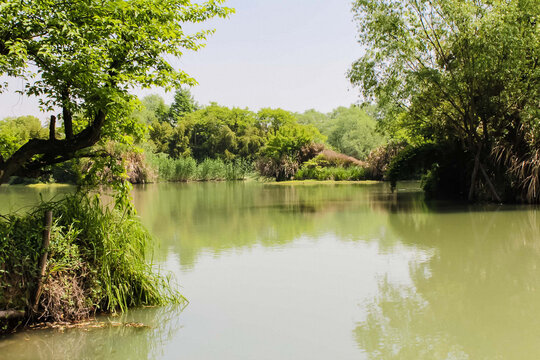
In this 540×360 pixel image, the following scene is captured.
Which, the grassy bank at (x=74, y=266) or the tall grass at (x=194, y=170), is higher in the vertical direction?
the tall grass at (x=194, y=170)

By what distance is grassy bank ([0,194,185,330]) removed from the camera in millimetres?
5102

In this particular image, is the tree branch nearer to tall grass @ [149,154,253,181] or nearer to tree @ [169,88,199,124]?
tall grass @ [149,154,253,181]

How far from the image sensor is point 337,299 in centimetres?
625

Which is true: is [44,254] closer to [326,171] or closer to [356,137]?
[326,171]

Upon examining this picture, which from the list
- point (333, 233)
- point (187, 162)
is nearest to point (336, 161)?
point (187, 162)

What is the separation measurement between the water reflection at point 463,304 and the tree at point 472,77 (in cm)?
646

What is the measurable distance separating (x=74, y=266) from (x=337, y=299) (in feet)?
10.4

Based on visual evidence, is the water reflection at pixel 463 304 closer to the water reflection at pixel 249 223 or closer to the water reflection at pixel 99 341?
the water reflection at pixel 99 341

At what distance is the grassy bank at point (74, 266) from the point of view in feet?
16.7

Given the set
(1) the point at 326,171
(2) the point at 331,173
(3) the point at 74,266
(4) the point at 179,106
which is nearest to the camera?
(3) the point at 74,266

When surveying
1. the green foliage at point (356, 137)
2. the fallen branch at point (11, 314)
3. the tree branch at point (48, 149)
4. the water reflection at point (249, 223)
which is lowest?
the fallen branch at point (11, 314)

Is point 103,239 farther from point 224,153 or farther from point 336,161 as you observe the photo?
point 224,153

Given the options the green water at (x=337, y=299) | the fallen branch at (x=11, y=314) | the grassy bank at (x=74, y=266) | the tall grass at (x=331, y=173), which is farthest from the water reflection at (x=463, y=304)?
the tall grass at (x=331, y=173)

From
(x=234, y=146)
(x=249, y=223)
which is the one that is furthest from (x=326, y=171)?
(x=249, y=223)
